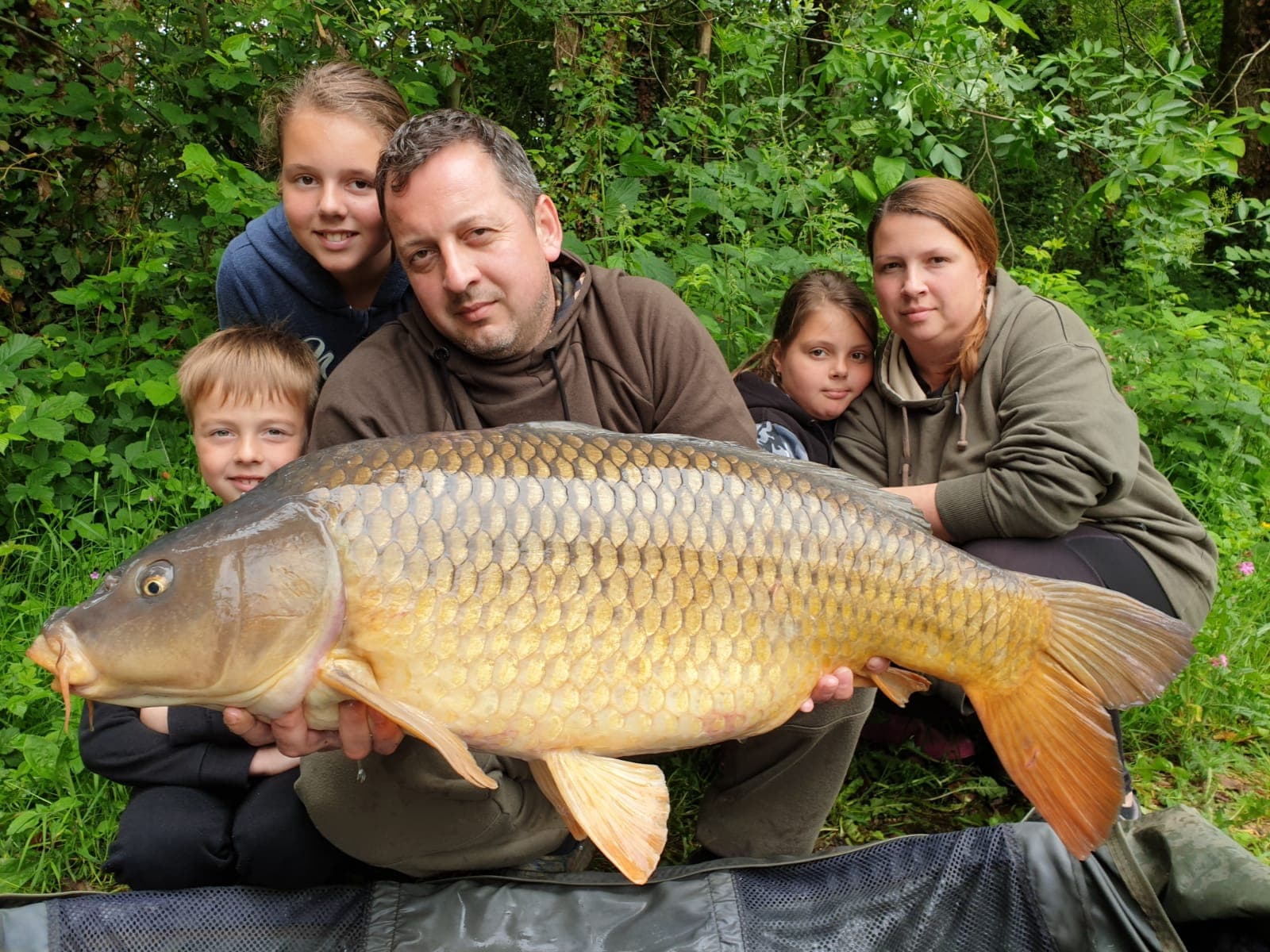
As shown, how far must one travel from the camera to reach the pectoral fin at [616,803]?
1.31m

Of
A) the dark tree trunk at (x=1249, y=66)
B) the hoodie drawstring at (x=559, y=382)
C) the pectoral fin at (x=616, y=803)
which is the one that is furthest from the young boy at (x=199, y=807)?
the dark tree trunk at (x=1249, y=66)

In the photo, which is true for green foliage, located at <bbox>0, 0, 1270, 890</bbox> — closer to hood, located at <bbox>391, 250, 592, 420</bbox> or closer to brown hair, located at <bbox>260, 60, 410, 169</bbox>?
brown hair, located at <bbox>260, 60, 410, 169</bbox>

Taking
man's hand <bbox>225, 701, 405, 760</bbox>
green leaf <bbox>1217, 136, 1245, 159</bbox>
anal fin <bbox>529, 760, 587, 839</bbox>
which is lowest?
anal fin <bbox>529, 760, 587, 839</bbox>

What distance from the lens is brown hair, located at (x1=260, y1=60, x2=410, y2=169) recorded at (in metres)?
2.11

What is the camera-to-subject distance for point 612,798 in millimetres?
1337

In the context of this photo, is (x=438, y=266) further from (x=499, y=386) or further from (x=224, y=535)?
(x=224, y=535)

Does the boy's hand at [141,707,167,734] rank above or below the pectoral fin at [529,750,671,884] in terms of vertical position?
below

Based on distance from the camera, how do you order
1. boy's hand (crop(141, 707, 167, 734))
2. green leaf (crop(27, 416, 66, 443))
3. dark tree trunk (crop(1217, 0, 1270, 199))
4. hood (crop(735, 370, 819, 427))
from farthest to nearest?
1. dark tree trunk (crop(1217, 0, 1270, 199))
2. green leaf (crop(27, 416, 66, 443))
3. hood (crop(735, 370, 819, 427))
4. boy's hand (crop(141, 707, 167, 734))

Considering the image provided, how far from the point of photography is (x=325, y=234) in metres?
2.12

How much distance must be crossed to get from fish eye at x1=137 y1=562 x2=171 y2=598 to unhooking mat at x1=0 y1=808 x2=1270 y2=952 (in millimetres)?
655

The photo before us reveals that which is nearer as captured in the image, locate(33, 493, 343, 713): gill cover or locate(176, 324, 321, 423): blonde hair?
locate(33, 493, 343, 713): gill cover

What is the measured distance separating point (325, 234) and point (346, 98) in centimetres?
28

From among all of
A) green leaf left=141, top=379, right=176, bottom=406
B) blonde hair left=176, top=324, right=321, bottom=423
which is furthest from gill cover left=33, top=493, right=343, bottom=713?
green leaf left=141, top=379, right=176, bottom=406

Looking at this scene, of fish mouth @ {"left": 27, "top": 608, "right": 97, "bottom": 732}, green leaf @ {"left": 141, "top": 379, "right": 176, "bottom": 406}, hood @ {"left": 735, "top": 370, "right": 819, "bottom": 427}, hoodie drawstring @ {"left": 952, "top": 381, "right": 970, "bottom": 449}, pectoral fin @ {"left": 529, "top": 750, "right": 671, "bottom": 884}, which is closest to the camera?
fish mouth @ {"left": 27, "top": 608, "right": 97, "bottom": 732}
